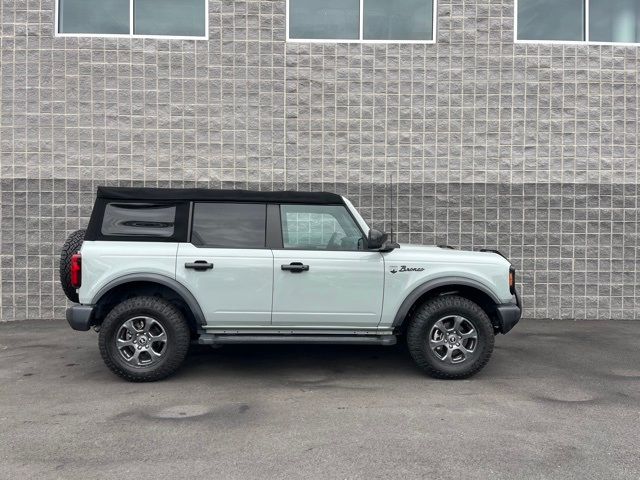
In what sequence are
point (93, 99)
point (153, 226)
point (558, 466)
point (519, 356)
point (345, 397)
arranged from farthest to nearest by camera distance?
point (93, 99) < point (519, 356) < point (153, 226) < point (345, 397) < point (558, 466)

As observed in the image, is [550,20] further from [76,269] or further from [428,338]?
[76,269]

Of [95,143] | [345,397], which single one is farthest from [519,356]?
[95,143]

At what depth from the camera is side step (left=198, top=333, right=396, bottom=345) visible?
5262 millimetres

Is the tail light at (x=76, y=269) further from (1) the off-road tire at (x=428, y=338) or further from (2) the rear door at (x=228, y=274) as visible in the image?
(1) the off-road tire at (x=428, y=338)

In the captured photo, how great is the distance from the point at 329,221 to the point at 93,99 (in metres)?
5.00

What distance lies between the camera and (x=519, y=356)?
248 inches

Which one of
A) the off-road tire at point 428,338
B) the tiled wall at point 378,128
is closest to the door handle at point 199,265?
the off-road tire at point 428,338

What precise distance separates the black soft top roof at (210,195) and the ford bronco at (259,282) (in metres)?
0.01

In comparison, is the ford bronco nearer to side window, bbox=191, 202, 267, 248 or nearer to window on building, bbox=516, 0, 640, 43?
side window, bbox=191, 202, 267, 248

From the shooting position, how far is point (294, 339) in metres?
5.33

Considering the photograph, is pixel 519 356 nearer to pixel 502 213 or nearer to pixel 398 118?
pixel 502 213

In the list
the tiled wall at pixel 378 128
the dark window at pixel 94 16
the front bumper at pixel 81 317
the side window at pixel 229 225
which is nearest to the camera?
the front bumper at pixel 81 317

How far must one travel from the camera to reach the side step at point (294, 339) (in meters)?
5.26

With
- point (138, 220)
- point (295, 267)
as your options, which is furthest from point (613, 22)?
point (138, 220)
